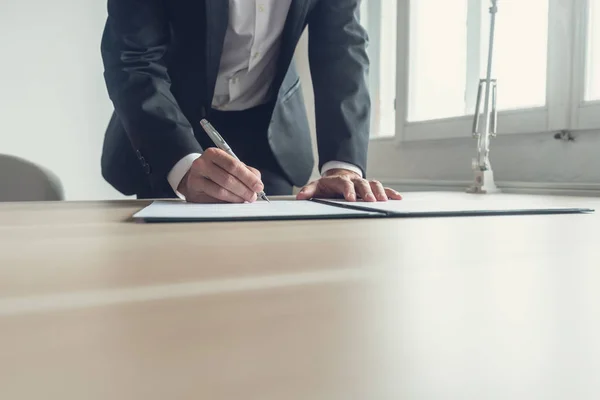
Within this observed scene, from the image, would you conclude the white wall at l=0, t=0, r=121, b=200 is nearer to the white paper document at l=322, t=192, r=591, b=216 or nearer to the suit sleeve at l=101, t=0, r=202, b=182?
the suit sleeve at l=101, t=0, r=202, b=182

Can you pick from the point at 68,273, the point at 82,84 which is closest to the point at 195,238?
the point at 68,273

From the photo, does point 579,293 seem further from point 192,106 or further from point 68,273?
point 192,106

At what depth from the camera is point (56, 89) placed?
285 centimetres

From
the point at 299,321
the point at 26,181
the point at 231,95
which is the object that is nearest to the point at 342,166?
the point at 231,95

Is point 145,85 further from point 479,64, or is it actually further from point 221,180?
point 479,64

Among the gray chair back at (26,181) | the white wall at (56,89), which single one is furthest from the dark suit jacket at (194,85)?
the white wall at (56,89)

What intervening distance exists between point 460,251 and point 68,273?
0.84ft

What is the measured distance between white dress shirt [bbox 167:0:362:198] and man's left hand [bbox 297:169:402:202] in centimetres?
21

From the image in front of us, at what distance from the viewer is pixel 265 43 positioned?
130 cm

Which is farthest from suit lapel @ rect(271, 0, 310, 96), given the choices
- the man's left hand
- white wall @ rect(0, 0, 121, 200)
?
white wall @ rect(0, 0, 121, 200)

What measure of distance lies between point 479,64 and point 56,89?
6.90 ft

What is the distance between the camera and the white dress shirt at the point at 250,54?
1264 mm

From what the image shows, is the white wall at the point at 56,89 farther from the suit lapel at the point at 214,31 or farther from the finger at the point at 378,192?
the finger at the point at 378,192

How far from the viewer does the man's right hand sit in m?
0.84
